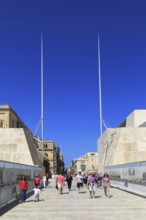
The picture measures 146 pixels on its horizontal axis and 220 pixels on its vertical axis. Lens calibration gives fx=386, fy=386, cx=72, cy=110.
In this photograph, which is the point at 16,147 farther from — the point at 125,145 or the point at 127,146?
the point at 127,146

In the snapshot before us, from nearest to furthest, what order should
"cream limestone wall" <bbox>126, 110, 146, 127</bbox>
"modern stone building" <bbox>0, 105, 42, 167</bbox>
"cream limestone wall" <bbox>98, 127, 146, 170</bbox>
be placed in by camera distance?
"modern stone building" <bbox>0, 105, 42, 167</bbox> → "cream limestone wall" <bbox>98, 127, 146, 170</bbox> → "cream limestone wall" <bbox>126, 110, 146, 127</bbox>

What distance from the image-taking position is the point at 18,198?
21.7m

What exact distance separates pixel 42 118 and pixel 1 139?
6.73 m

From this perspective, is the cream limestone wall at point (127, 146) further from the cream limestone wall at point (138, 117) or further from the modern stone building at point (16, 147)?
the modern stone building at point (16, 147)

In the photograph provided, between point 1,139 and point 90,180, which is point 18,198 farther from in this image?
point 1,139

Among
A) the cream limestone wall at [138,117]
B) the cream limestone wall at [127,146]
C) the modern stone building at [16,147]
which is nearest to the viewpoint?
the modern stone building at [16,147]

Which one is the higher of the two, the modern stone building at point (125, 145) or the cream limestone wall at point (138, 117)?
the cream limestone wall at point (138, 117)

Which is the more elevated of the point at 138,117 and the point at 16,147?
the point at 138,117

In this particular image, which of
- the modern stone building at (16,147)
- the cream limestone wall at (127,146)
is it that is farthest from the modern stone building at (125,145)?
the modern stone building at (16,147)

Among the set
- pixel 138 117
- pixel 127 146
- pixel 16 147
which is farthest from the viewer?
pixel 138 117

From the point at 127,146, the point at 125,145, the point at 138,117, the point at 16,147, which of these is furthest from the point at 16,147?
the point at 138,117

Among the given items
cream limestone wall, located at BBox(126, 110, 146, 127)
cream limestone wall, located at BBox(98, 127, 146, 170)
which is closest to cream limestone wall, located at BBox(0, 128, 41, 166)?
cream limestone wall, located at BBox(98, 127, 146, 170)

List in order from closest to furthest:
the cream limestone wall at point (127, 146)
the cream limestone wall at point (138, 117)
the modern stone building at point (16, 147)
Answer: the modern stone building at point (16, 147) < the cream limestone wall at point (127, 146) < the cream limestone wall at point (138, 117)

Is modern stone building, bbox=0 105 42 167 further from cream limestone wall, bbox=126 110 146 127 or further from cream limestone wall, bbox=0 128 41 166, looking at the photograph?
cream limestone wall, bbox=126 110 146 127
